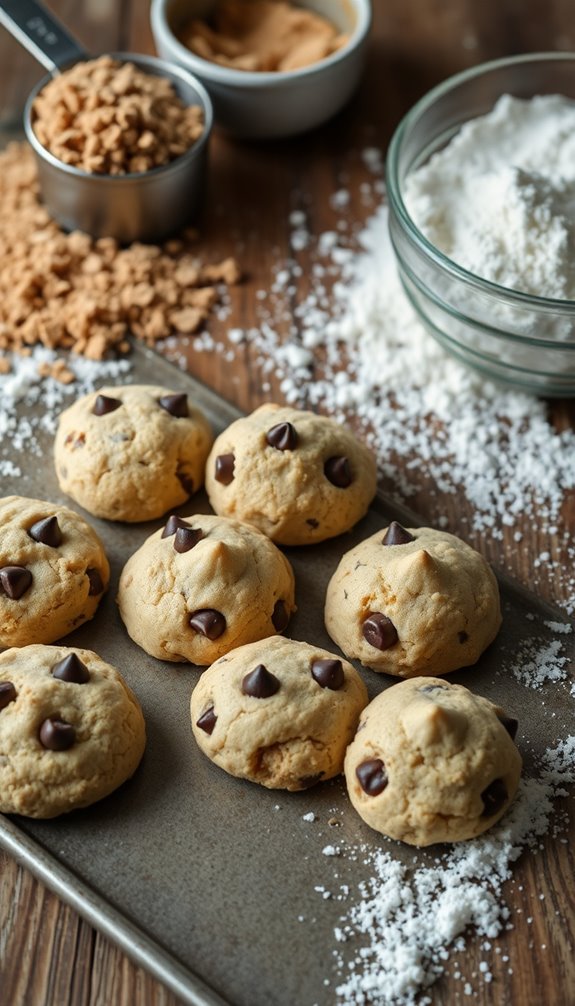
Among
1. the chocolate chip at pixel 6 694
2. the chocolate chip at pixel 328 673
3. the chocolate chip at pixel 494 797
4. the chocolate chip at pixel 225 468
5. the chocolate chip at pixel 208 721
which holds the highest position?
the chocolate chip at pixel 6 694

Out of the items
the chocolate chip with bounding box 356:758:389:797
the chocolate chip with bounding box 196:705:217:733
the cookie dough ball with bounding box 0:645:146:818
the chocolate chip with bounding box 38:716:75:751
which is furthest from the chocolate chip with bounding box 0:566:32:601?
the chocolate chip with bounding box 356:758:389:797

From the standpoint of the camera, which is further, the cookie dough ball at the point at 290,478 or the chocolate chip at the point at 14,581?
the cookie dough ball at the point at 290,478

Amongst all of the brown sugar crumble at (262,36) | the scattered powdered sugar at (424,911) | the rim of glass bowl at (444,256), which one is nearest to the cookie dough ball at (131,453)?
the rim of glass bowl at (444,256)

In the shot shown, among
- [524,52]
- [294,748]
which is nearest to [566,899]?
[294,748]

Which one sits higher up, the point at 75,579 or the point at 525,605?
the point at 75,579

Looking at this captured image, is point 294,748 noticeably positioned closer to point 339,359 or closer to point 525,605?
point 525,605

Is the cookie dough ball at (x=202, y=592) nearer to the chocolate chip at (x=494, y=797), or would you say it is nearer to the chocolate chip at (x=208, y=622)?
the chocolate chip at (x=208, y=622)
